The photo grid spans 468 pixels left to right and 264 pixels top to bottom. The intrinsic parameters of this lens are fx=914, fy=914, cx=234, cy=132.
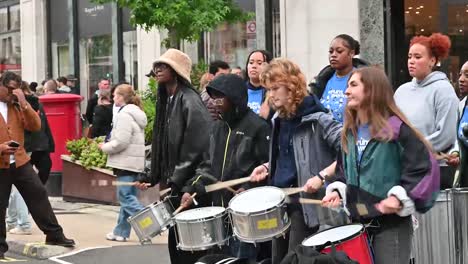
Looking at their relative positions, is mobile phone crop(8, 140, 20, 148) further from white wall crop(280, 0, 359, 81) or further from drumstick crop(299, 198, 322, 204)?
white wall crop(280, 0, 359, 81)

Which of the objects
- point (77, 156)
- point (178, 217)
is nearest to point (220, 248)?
point (178, 217)

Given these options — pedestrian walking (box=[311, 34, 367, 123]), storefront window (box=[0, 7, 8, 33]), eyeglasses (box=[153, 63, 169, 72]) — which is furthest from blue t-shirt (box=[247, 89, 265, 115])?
storefront window (box=[0, 7, 8, 33])

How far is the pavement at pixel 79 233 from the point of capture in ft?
34.7

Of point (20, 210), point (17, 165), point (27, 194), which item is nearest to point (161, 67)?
point (17, 165)

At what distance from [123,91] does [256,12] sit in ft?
21.5

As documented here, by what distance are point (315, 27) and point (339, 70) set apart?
6.75 meters

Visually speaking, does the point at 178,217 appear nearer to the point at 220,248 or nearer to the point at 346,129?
the point at 220,248

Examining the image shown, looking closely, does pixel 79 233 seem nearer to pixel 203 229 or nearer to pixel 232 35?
pixel 203 229

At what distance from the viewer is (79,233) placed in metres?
11.9

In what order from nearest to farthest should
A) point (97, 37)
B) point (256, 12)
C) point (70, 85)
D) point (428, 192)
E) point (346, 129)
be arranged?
1. point (428, 192)
2. point (346, 129)
3. point (256, 12)
4. point (70, 85)
5. point (97, 37)

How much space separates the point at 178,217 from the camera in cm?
670

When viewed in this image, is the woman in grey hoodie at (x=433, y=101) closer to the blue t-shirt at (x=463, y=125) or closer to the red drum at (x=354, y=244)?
the blue t-shirt at (x=463, y=125)

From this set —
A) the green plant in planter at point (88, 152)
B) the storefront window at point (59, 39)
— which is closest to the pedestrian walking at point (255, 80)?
the green plant in planter at point (88, 152)

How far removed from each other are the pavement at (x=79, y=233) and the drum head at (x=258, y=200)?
15.7 ft
